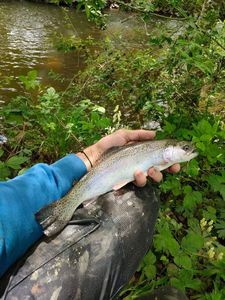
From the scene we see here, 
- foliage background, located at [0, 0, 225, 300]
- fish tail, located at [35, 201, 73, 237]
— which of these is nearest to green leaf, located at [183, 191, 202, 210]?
foliage background, located at [0, 0, 225, 300]

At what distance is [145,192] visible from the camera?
7.63 ft

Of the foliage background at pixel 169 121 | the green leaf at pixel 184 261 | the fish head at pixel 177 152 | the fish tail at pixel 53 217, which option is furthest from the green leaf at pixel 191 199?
the fish tail at pixel 53 217

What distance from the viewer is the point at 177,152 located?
2359 mm

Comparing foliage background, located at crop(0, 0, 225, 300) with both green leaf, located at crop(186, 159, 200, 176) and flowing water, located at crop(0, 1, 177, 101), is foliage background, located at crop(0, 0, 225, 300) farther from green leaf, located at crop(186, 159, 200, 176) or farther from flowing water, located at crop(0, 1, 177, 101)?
flowing water, located at crop(0, 1, 177, 101)

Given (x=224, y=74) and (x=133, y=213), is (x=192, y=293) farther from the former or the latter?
(x=224, y=74)

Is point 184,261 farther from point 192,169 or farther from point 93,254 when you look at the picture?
point 93,254

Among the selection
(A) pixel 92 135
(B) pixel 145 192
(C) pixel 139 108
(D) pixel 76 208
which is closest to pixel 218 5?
(C) pixel 139 108

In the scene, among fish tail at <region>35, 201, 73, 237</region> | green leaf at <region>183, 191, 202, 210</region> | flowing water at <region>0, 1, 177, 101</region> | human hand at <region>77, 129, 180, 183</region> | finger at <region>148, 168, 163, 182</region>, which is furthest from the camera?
flowing water at <region>0, 1, 177, 101</region>

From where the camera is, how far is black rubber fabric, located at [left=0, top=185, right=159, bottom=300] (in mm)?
1814

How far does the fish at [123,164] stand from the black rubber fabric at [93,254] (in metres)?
0.07

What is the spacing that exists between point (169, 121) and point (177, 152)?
1.17 meters

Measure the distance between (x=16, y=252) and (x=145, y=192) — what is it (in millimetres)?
821

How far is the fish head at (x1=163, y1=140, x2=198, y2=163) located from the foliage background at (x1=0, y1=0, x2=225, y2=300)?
34cm

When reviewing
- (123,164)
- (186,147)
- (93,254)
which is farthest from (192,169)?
(93,254)
